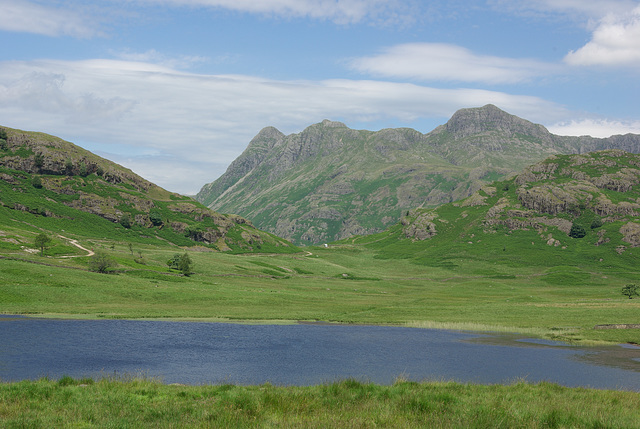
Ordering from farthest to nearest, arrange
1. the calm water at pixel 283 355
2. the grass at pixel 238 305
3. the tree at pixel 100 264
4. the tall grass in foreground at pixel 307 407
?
1. the tree at pixel 100 264
2. the grass at pixel 238 305
3. the calm water at pixel 283 355
4. the tall grass in foreground at pixel 307 407

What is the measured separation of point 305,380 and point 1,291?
67639 mm

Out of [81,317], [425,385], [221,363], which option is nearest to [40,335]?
[81,317]

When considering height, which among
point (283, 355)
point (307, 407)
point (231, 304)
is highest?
point (307, 407)

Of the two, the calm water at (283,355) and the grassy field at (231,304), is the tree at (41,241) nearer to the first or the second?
the grassy field at (231,304)

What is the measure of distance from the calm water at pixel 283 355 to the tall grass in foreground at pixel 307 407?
34.2ft

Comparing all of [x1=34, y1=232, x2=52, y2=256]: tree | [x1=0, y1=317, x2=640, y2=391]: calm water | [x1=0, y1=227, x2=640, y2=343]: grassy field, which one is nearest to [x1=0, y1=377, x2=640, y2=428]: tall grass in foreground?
[x1=0, y1=317, x2=640, y2=391]: calm water

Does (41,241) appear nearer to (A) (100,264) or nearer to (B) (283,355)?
(A) (100,264)

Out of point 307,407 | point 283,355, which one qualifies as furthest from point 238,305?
point 307,407

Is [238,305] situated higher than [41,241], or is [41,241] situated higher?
[41,241]

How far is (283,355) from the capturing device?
53.8 meters

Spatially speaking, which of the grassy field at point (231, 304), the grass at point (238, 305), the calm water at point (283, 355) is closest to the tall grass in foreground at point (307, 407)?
the calm water at point (283, 355)

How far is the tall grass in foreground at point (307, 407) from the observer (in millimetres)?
20219

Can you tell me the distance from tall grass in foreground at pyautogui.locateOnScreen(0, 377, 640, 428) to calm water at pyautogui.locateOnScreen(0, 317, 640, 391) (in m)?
10.4

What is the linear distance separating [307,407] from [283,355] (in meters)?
31.4
